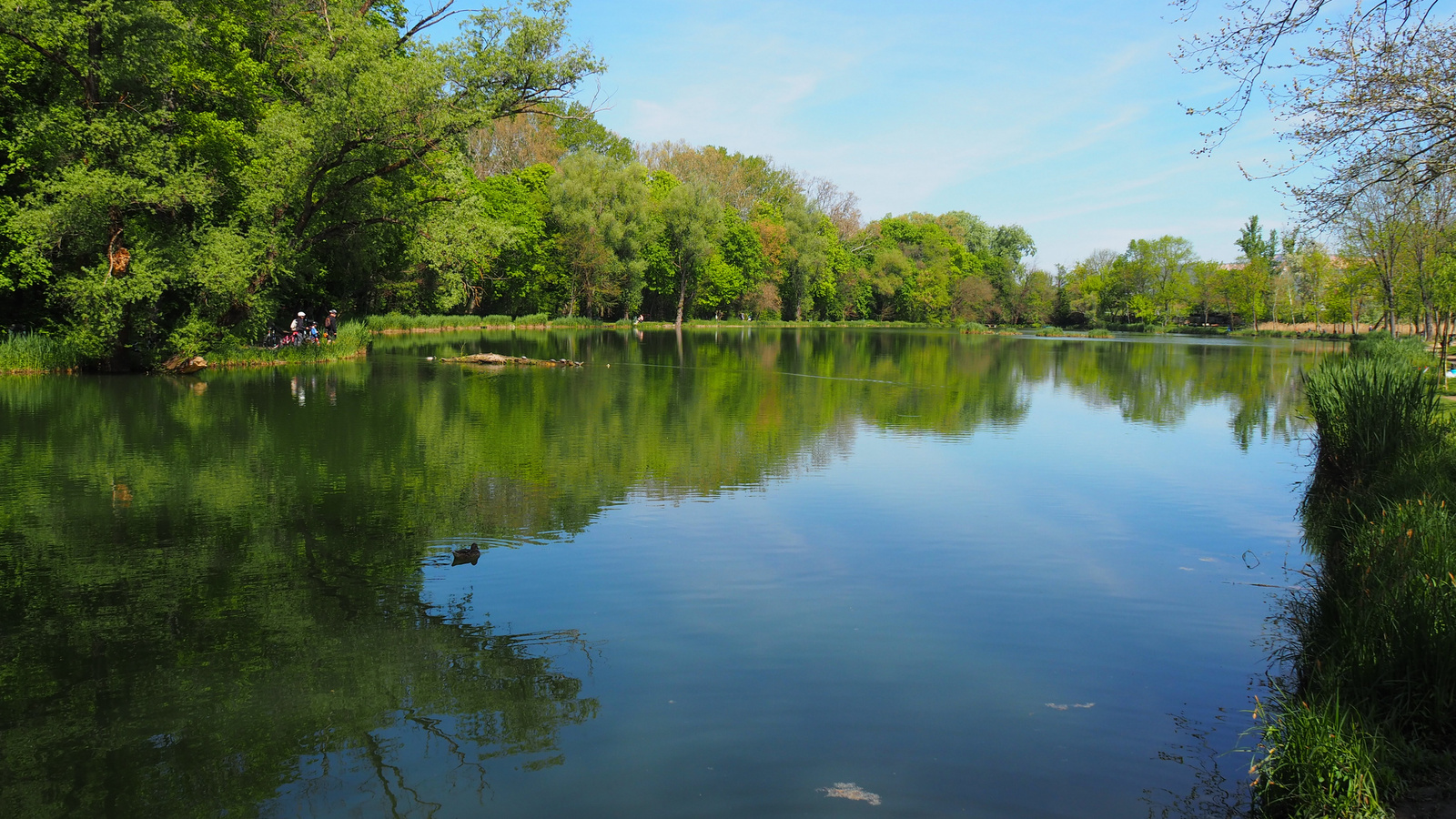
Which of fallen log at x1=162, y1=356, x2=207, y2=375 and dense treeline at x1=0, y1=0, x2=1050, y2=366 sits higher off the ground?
dense treeline at x1=0, y1=0, x2=1050, y2=366

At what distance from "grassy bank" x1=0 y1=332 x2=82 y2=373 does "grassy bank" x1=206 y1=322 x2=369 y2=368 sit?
3.38 meters

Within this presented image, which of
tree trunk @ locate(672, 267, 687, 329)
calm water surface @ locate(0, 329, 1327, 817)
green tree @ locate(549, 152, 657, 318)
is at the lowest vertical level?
calm water surface @ locate(0, 329, 1327, 817)

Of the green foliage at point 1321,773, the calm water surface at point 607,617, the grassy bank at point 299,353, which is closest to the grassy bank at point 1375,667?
the green foliage at point 1321,773

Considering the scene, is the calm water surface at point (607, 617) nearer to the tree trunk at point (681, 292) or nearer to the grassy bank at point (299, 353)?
the grassy bank at point (299, 353)

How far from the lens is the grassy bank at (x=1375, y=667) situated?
4344mm

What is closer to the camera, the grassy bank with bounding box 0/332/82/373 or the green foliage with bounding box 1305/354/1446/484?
the green foliage with bounding box 1305/354/1446/484

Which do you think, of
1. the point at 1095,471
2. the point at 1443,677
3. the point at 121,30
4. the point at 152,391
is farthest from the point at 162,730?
the point at 121,30

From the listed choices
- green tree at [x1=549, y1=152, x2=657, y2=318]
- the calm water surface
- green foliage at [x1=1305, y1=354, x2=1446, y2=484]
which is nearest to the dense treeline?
the calm water surface

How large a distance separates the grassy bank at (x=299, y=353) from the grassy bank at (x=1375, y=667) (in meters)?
27.3

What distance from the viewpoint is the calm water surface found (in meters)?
4.78

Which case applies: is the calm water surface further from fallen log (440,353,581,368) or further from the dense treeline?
fallen log (440,353,581,368)

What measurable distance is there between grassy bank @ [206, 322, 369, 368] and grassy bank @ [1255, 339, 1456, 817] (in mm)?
27318

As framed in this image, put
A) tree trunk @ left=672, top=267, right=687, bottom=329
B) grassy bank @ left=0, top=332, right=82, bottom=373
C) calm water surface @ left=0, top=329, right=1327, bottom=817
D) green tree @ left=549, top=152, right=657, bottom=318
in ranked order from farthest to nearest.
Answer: tree trunk @ left=672, top=267, right=687, bottom=329 → green tree @ left=549, top=152, right=657, bottom=318 → grassy bank @ left=0, top=332, right=82, bottom=373 → calm water surface @ left=0, top=329, right=1327, bottom=817

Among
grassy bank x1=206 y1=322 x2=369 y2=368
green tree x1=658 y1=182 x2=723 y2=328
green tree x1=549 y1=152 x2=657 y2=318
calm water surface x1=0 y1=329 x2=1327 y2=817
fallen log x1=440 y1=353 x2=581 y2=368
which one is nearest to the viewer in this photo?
calm water surface x1=0 y1=329 x2=1327 y2=817
